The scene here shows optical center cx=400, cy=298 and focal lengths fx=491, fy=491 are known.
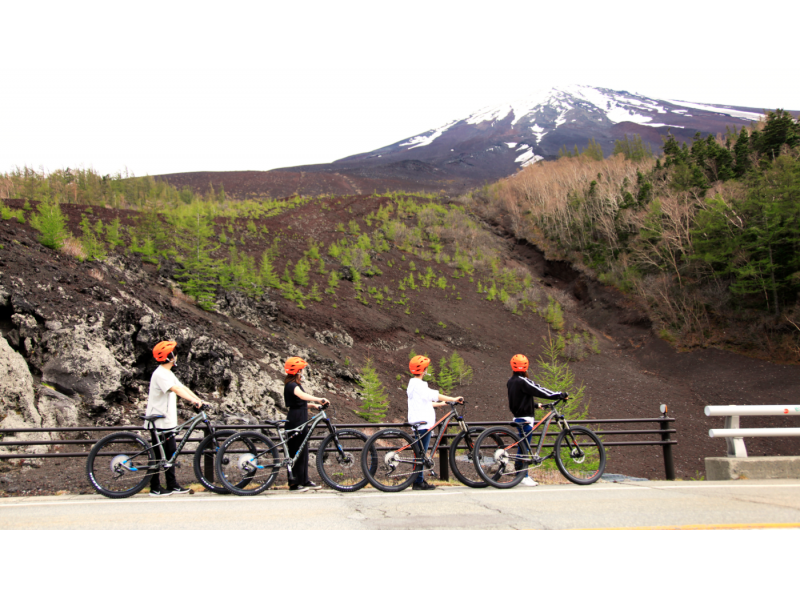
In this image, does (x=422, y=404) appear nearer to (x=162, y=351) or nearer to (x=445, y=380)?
(x=162, y=351)

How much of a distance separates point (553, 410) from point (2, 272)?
14.1 m

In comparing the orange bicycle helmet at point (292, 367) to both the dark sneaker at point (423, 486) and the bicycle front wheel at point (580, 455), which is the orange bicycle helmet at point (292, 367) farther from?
the bicycle front wheel at point (580, 455)

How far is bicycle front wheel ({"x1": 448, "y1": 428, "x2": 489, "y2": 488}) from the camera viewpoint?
24.7 feet

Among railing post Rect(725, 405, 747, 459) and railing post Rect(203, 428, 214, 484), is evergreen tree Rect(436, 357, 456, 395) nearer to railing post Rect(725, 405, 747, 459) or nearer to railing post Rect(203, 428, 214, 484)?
railing post Rect(725, 405, 747, 459)

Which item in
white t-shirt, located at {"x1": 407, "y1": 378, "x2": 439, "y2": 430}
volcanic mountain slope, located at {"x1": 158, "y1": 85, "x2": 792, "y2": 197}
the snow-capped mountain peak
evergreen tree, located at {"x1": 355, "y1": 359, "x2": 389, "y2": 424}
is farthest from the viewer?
the snow-capped mountain peak

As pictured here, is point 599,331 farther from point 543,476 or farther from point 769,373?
point 543,476

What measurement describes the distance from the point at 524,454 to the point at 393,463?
2094 millimetres

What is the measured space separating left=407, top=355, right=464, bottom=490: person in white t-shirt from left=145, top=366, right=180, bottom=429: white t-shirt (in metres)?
3.56

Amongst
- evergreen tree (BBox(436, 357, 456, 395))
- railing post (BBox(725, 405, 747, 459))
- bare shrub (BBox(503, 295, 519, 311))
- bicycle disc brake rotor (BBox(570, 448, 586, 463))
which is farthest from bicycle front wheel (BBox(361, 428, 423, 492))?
bare shrub (BBox(503, 295, 519, 311))

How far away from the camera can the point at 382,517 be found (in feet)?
18.1

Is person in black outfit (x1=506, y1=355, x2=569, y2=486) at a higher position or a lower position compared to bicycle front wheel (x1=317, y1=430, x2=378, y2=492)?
higher

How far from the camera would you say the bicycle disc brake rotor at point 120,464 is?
691 centimetres

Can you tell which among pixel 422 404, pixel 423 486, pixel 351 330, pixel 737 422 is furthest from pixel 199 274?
pixel 737 422

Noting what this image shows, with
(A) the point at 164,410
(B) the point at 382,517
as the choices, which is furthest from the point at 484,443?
(A) the point at 164,410
